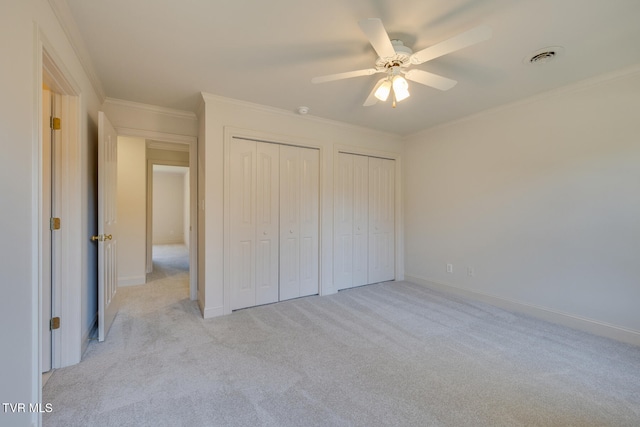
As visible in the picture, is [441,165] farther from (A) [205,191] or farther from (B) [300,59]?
(A) [205,191]

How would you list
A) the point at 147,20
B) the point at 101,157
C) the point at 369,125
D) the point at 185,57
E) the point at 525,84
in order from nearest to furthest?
the point at 147,20 → the point at 185,57 → the point at 101,157 → the point at 525,84 → the point at 369,125

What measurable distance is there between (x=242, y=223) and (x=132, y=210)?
2.42 m

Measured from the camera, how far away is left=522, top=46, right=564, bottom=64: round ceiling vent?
6.71 feet

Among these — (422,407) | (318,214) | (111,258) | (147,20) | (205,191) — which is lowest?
(422,407)

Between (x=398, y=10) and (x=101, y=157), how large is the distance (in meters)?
2.68

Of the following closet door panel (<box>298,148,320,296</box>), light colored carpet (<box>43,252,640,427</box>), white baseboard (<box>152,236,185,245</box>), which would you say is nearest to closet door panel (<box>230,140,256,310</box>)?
light colored carpet (<box>43,252,640,427</box>)

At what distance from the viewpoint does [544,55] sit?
2.13 metres

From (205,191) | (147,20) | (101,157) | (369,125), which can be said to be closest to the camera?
(147,20)

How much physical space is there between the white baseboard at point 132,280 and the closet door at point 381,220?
Result: 11.9 feet

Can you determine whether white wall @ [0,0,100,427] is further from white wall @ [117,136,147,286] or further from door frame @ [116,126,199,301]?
white wall @ [117,136,147,286]

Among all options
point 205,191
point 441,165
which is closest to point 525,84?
point 441,165

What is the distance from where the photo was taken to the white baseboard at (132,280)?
4.11m

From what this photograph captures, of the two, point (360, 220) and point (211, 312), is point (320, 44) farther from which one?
point (211, 312)

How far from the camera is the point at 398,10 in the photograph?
1668 mm
